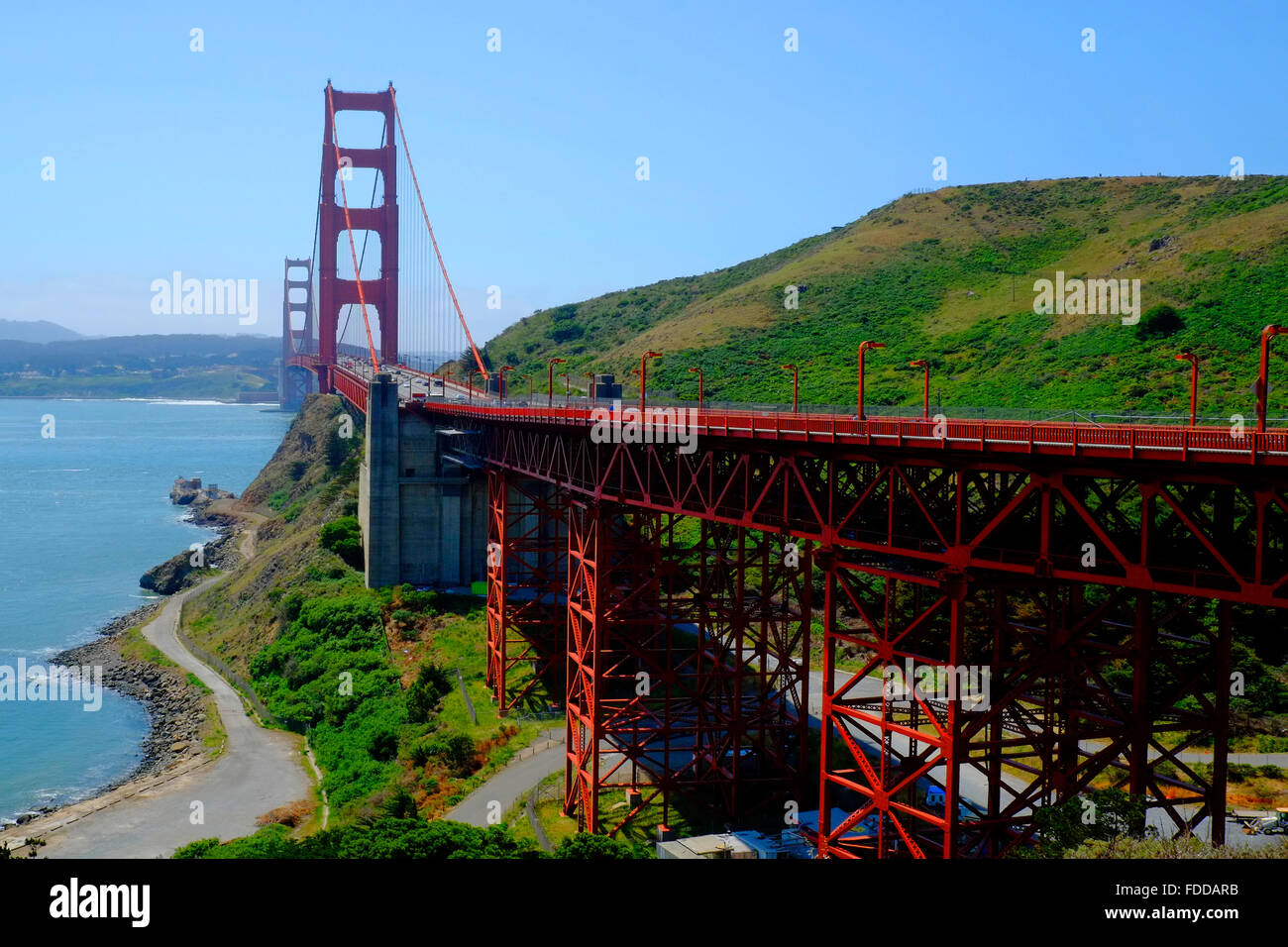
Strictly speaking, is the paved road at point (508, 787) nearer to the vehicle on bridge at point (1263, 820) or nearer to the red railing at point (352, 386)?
the vehicle on bridge at point (1263, 820)

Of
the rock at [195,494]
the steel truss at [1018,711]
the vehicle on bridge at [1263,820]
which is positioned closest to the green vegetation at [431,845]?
the steel truss at [1018,711]

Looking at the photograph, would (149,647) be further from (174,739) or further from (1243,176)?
(1243,176)

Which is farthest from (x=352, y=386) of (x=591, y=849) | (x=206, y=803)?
(x=591, y=849)

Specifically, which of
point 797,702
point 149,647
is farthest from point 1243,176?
point 149,647

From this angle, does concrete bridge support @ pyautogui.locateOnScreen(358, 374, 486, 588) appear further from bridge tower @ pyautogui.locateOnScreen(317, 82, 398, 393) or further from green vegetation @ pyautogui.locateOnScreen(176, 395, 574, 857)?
bridge tower @ pyautogui.locateOnScreen(317, 82, 398, 393)
